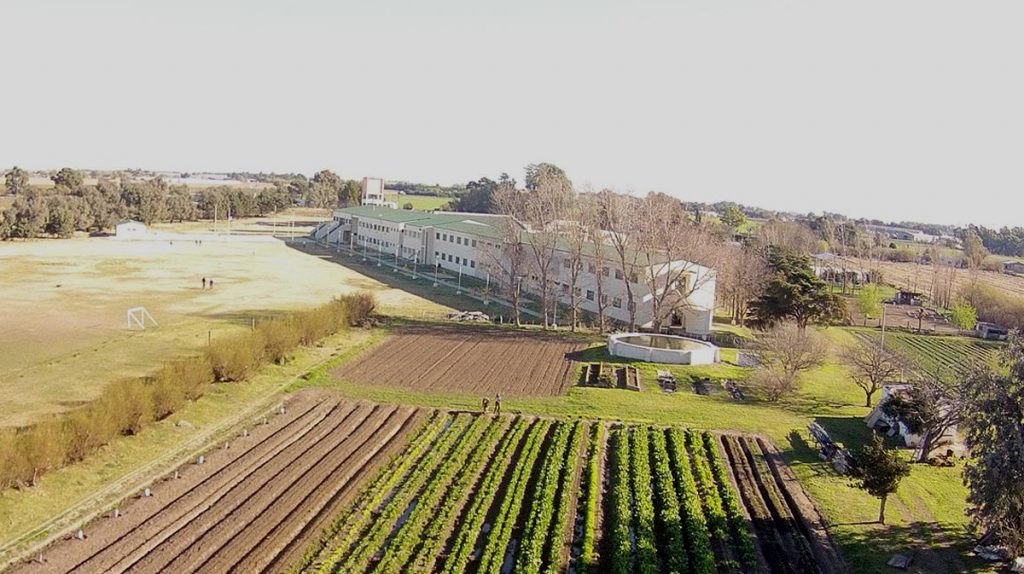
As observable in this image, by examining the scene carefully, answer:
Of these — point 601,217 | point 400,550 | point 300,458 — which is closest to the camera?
point 400,550

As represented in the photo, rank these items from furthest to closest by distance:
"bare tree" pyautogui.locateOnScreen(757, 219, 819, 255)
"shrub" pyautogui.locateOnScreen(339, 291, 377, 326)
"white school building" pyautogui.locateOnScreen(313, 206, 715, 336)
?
"bare tree" pyautogui.locateOnScreen(757, 219, 819, 255) → "white school building" pyautogui.locateOnScreen(313, 206, 715, 336) → "shrub" pyautogui.locateOnScreen(339, 291, 377, 326)

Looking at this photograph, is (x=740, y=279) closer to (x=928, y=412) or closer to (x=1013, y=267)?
(x=928, y=412)

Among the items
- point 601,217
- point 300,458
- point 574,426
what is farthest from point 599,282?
point 300,458

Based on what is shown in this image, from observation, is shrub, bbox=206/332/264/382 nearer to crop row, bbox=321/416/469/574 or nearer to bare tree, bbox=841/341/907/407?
crop row, bbox=321/416/469/574

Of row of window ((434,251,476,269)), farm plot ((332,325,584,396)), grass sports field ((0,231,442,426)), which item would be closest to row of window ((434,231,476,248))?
row of window ((434,251,476,269))

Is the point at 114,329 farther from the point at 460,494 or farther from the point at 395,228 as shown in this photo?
the point at 395,228

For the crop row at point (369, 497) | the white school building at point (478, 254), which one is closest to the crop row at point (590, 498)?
the crop row at point (369, 497)
